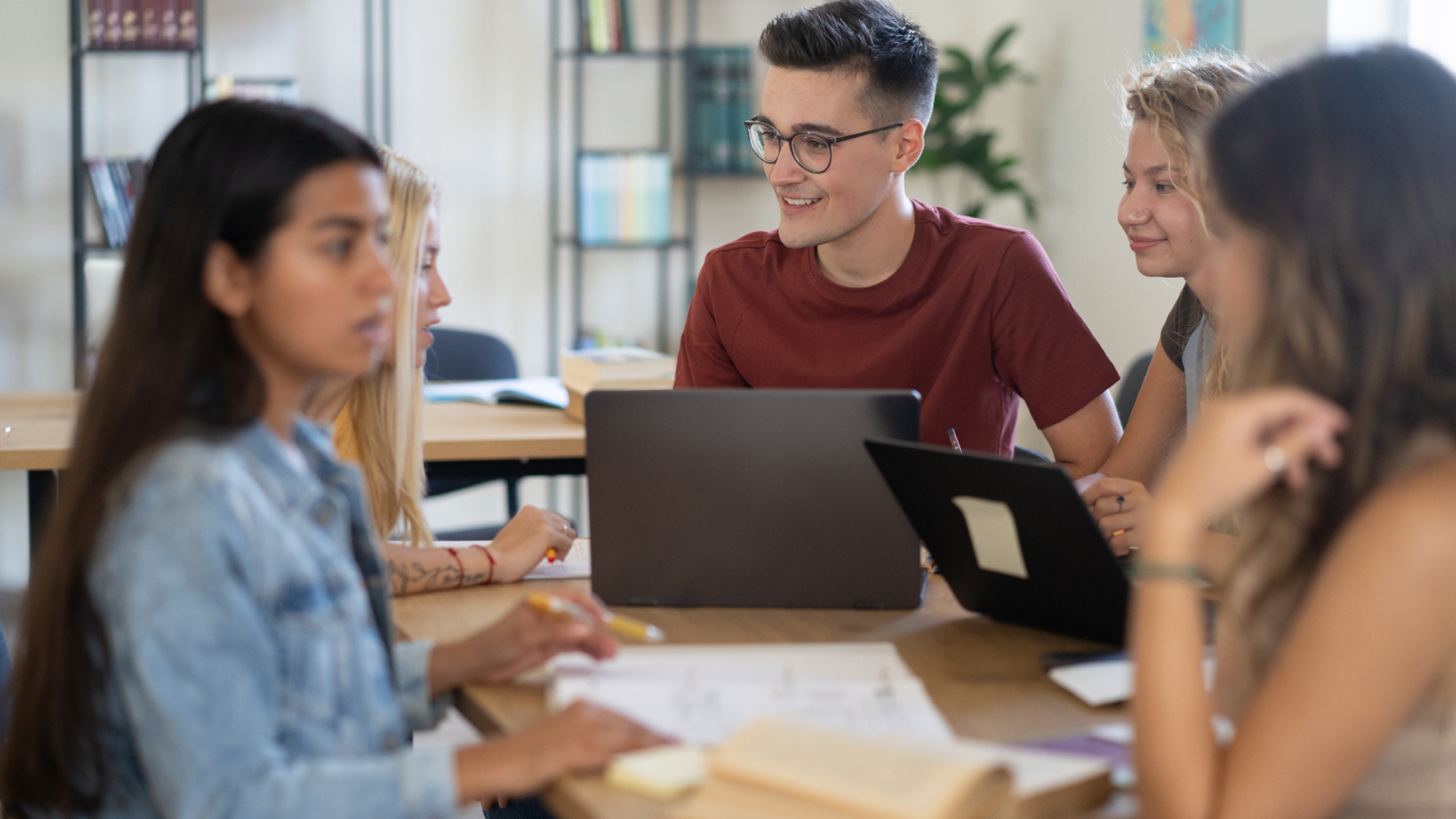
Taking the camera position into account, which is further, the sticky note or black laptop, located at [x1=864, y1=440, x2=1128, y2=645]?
black laptop, located at [x1=864, y1=440, x2=1128, y2=645]

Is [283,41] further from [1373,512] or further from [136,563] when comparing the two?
[1373,512]

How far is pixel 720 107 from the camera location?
13.7ft

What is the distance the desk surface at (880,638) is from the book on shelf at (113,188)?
114 inches

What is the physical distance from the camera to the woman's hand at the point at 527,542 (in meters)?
1.42

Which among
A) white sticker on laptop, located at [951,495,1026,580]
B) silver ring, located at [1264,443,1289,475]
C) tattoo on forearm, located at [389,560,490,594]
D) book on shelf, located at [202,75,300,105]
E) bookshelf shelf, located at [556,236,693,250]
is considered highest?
book on shelf, located at [202,75,300,105]

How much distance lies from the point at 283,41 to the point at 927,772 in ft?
12.9

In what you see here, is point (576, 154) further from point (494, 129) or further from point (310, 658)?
point (310, 658)

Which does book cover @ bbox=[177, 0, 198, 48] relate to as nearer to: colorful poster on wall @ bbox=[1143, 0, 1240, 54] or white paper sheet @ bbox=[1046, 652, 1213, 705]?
colorful poster on wall @ bbox=[1143, 0, 1240, 54]

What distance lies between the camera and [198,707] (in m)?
0.81

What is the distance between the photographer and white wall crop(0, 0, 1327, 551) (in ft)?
12.8

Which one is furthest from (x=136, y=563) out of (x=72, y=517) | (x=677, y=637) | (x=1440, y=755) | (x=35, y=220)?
(x=35, y=220)

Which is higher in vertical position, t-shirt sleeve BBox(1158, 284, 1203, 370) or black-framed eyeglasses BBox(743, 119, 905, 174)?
black-framed eyeglasses BBox(743, 119, 905, 174)

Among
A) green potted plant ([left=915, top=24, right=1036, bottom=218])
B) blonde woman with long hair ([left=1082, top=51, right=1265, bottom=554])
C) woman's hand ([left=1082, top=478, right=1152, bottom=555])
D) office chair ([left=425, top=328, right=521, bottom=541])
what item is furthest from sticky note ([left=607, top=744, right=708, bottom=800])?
green potted plant ([left=915, top=24, right=1036, bottom=218])

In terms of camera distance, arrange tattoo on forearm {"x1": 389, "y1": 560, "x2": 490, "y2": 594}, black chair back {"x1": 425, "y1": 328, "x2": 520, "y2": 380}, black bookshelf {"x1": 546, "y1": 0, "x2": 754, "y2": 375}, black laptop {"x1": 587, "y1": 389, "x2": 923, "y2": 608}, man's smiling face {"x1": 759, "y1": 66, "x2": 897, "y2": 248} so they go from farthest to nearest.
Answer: black bookshelf {"x1": 546, "y1": 0, "x2": 754, "y2": 375} < black chair back {"x1": 425, "y1": 328, "x2": 520, "y2": 380} < man's smiling face {"x1": 759, "y1": 66, "x2": 897, "y2": 248} < tattoo on forearm {"x1": 389, "y1": 560, "x2": 490, "y2": 594} < black laptop {"x1": 587, "y1": 389, "x2": 923, "y2": 608}
